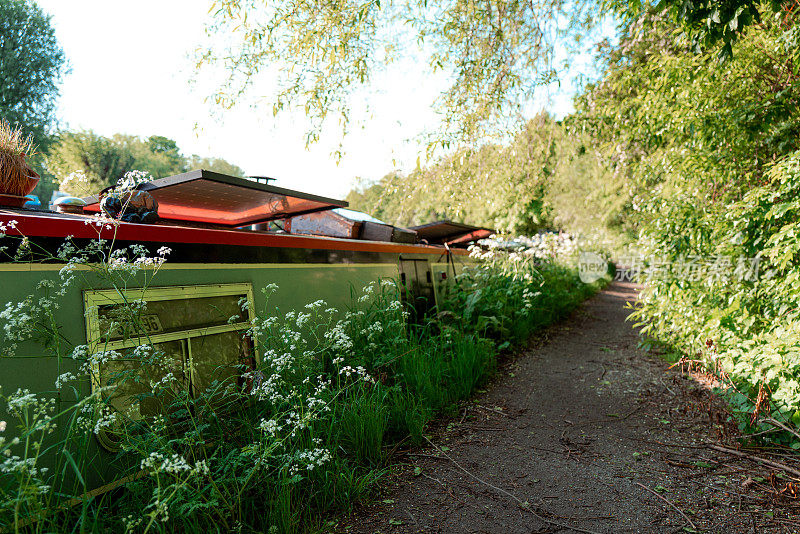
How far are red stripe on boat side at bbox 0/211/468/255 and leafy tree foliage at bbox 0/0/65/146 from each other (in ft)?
63.0

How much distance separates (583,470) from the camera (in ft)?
10.6

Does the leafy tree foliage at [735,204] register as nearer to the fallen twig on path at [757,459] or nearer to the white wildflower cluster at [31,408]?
the fallen twig on path at [757,459]

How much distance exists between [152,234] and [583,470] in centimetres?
332

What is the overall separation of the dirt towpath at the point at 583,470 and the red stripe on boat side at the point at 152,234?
6.65ft

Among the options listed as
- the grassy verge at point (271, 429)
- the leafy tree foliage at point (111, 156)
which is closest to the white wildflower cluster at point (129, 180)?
the grassy verge at point (271, 429)

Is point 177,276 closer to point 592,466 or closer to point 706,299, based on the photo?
point 592,466

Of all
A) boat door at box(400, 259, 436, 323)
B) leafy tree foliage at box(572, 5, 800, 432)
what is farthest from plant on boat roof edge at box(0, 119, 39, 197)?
leafy tree foliage at box(572, 5, 800, 432)

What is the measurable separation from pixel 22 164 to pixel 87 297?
1.32 metres

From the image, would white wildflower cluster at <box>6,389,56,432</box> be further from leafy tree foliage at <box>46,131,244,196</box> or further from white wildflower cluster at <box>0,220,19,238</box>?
leafy tree foliage at <box>46,131,244,196</box>

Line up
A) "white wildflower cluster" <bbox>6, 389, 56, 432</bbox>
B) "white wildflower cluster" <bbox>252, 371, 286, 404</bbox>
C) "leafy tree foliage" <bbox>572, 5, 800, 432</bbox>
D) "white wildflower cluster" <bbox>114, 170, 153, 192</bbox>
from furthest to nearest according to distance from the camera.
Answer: "leafy tree foliage" <bbox>572, 5, 800, 432</bbox> < "white wildflower cluster" <bbox>114, 170, 153, 192</bbox> < "white wildflower cluster" <bbox>252, 371, 286, 404</bbox> < "white wildflower cluster" <bbox>6, 389, 56, 432</bbox>

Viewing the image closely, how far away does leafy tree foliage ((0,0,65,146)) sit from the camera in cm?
1761

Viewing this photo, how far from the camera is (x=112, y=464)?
246cm

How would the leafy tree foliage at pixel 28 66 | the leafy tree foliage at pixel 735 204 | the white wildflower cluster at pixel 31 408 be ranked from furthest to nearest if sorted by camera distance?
the leafy tree foliage at pixel 28 66 < the leafy tree foliage at pixel 735 204 < the white wildflower cluster at pixel 31 408

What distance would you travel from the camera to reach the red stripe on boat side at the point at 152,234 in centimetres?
228
